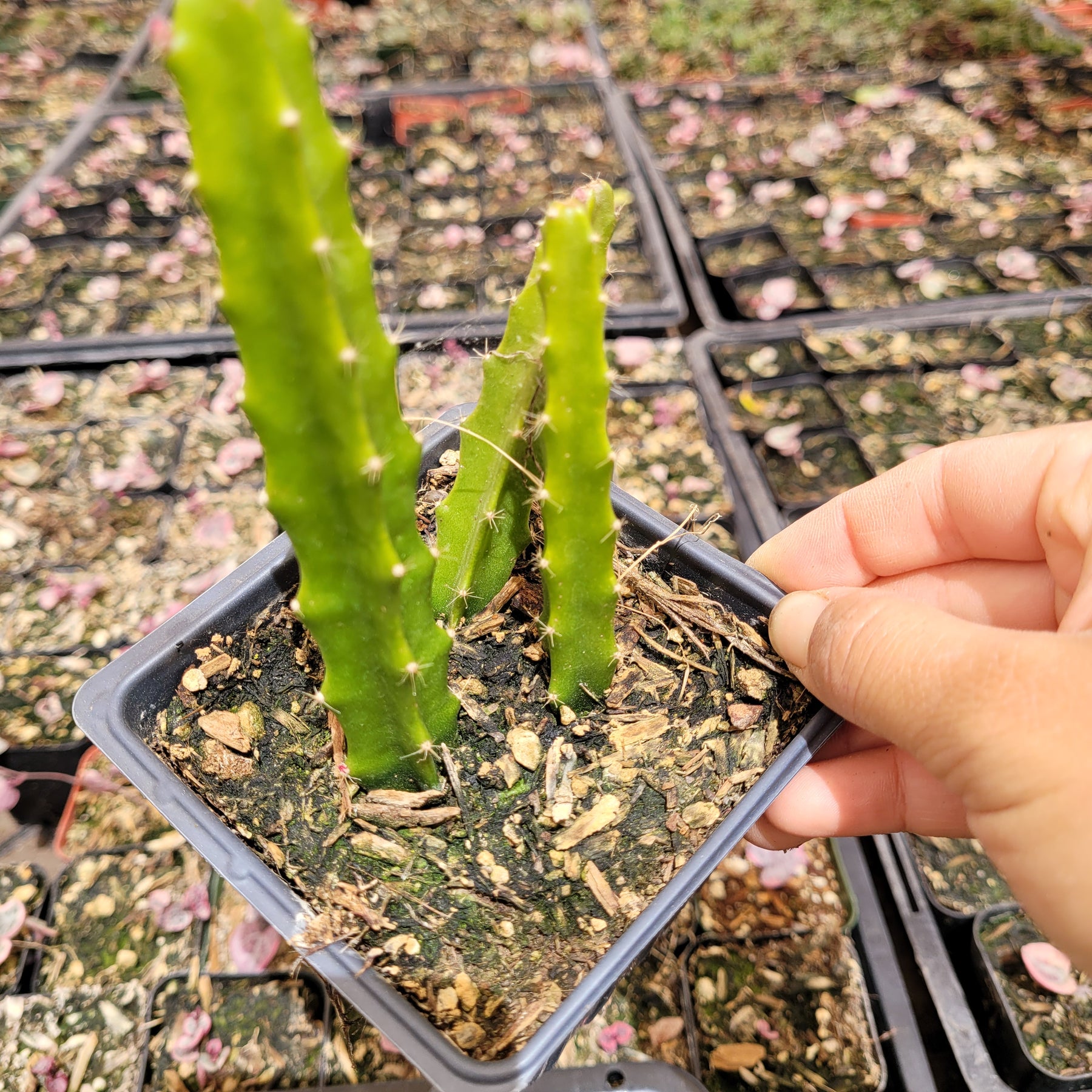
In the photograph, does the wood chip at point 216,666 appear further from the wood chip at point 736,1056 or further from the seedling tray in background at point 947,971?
the seedling tray in background at point 947,971

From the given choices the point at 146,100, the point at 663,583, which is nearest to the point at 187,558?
the point at 663,583

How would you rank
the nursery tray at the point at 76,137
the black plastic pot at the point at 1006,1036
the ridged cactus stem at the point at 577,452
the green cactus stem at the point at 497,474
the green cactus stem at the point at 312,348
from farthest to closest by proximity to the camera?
the nursery tray at the point at 76,137 → the black plastic pot at the point at 1006,1036 → the green cactus stem at the point at 497,474 → the ridged cactus stem at the point at 577,452 → the green cactus stem at the point at 312,348

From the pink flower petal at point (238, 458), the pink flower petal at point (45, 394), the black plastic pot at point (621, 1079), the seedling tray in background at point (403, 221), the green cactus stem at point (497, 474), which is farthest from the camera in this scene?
the seedling tray in background at point (403, 221)

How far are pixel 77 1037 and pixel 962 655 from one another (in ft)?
4.63

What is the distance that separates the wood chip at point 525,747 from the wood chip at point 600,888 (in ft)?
0.42

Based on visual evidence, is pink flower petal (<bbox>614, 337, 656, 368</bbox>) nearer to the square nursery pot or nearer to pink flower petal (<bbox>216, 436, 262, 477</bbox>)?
pink flower petal (<bbox>216, 436, 262, 477</bbox>)

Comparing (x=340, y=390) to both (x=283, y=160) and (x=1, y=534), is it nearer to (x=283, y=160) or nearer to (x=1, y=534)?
(x=283, y=160)

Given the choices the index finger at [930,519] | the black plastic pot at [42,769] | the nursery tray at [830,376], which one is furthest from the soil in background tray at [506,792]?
the nursery tray at [830,376]

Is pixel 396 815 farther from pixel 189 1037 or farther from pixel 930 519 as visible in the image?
pixel 930 519

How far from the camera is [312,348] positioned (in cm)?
52

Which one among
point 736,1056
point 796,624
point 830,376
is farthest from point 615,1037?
point 830,376

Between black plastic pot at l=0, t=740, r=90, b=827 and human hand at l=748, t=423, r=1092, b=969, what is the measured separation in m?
1.30

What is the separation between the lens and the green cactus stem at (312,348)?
45cm

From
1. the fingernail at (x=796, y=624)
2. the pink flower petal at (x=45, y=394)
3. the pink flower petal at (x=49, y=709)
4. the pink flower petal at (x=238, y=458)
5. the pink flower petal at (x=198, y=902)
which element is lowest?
the pink flower petal at (x=198, y=902)
